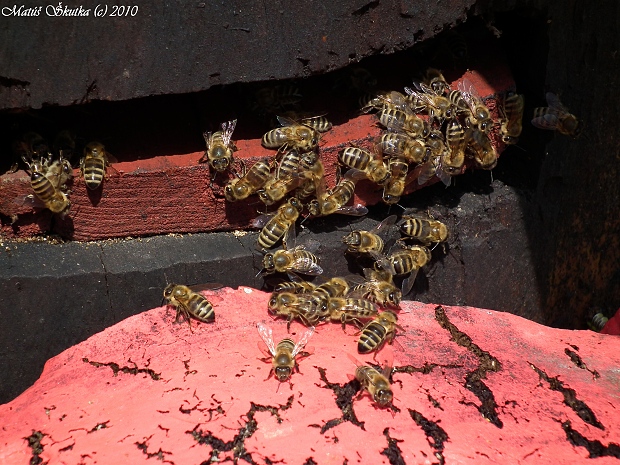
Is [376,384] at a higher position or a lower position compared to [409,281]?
lower

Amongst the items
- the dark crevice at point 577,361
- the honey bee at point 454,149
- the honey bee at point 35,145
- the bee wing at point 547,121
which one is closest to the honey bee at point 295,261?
the honey bee at point 454,149

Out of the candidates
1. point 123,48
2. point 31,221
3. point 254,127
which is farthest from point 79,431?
point 254,127

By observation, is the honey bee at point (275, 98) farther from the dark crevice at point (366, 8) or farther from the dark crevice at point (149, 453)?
the dark crevice at point (149, 453)

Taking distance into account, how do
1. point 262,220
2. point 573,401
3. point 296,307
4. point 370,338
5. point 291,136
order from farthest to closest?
point 262,220 → point 291,136 → point 296,307 → point 370,338 → point 573,401

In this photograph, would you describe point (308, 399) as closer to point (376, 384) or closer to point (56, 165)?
point (376, 384)

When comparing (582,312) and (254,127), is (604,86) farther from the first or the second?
(254,127)

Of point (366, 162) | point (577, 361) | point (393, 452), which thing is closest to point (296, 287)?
point (366, 162)

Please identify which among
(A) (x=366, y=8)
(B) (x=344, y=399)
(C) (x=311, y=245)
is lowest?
(B) (x=344, y=399)
